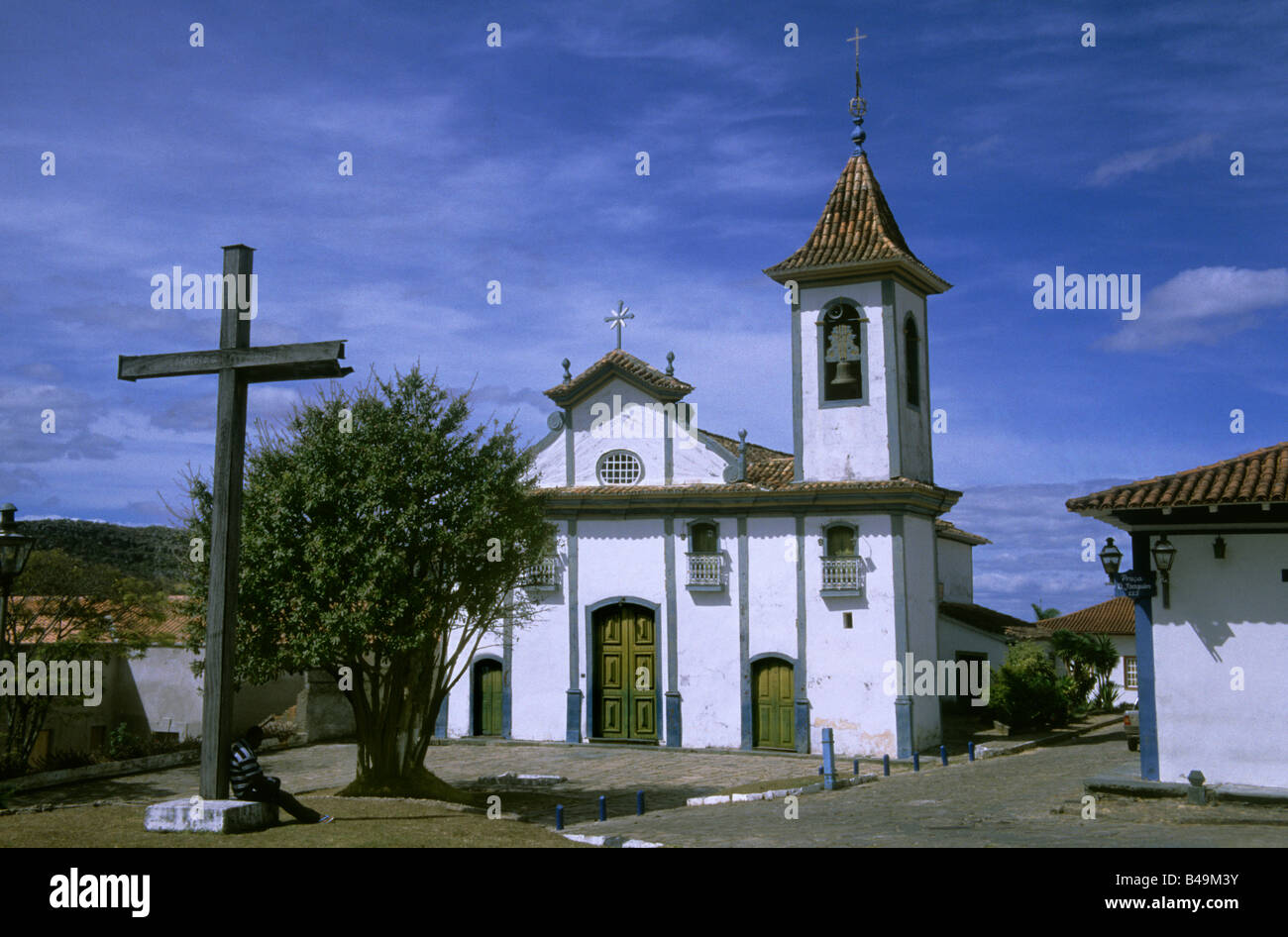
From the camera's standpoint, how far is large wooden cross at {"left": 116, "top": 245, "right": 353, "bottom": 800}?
10.4 m

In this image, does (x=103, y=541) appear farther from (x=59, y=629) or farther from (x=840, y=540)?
(x=840, y=540)

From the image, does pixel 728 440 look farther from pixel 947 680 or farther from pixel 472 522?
pixel 472 522

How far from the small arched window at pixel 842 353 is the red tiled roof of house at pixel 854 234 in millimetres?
1257

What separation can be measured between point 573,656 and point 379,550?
1321cm

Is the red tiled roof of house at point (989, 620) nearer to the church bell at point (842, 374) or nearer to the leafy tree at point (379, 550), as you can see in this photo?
the church bell at point (842, 374)

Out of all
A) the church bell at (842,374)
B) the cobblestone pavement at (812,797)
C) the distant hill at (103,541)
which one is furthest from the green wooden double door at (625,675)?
the distant hill at (103,541)

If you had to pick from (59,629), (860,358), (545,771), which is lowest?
(545,771)

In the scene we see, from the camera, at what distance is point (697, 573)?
2677 centimetres

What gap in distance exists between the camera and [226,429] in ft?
35.3

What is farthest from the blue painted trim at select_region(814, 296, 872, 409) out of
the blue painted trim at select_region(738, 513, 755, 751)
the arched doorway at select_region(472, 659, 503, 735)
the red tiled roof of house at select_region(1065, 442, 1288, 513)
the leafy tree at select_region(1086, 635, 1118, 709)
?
the leafy tree at select_region(1086, 635, 1118, 709)

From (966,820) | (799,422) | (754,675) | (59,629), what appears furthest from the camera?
(799,422)

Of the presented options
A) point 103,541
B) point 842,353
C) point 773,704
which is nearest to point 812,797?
point 773,704

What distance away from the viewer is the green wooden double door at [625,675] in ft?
88.9

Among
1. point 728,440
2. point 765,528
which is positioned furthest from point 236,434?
point 728,440
